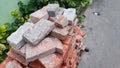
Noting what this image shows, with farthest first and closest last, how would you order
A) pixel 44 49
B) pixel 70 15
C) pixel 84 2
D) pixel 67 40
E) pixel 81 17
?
pixel 84 2, pixel 81 17, pixel 70 15, pixel 67 40, pixel 44 49

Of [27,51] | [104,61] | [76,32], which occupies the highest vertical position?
[27,51]

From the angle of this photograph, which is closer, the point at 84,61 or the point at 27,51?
the point at 27,51

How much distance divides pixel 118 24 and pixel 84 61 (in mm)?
1359

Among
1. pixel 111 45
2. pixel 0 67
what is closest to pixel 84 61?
pixel 111 45

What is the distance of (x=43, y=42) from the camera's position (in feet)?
9.52

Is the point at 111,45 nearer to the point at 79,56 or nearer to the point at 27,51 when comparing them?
the point at 79,56

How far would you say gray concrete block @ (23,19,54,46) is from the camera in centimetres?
281

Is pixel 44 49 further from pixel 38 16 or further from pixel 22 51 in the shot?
pixel 38 16

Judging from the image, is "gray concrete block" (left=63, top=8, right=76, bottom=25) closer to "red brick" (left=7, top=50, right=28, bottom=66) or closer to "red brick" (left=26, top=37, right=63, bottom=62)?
"red brick" (left=26, top=37, right=63, bottom=62)

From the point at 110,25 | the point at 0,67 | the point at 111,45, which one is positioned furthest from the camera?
the point at 110,25

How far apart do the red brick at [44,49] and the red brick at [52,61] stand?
5cm

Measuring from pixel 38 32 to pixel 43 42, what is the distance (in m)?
0.14

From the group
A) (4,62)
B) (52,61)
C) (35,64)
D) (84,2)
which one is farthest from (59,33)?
(84,2)

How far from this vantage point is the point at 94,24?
471 centimetres
